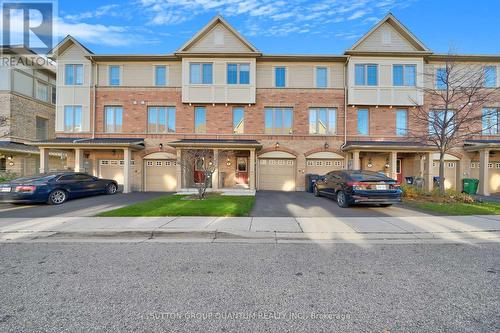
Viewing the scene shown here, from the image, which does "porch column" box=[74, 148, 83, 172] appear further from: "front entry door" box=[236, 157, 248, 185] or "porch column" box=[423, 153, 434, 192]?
"porch column" box=[423, 153, 434, 192]

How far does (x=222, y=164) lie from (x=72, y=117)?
37.6 ft

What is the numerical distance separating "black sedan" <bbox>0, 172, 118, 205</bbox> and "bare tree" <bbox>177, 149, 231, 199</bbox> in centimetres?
493

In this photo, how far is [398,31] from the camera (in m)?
16.8

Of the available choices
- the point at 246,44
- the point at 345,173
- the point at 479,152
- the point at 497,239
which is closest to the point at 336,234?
the point at 497,239

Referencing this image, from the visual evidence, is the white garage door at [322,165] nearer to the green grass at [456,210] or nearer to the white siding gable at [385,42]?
the green grass at [456,210]

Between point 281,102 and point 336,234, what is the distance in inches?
500

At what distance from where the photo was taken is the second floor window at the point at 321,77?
17281 millimetres

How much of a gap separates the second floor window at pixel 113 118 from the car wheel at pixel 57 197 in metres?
7.46

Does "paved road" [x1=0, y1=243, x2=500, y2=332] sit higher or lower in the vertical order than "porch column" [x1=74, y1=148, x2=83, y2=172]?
lower

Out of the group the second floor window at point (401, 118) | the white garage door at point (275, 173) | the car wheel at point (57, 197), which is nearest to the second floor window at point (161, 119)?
the white garage door at point (275, 173)

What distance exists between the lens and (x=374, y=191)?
9.17 metres

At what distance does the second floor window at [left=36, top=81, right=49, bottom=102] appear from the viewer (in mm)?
22639

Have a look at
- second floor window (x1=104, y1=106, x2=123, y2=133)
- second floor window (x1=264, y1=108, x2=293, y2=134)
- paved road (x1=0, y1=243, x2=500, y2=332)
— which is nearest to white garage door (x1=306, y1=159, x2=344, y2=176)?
second floor window (x1=264, y1=108, x2=293, y2=134)

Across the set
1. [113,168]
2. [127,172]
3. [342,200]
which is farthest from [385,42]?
[113,168]
